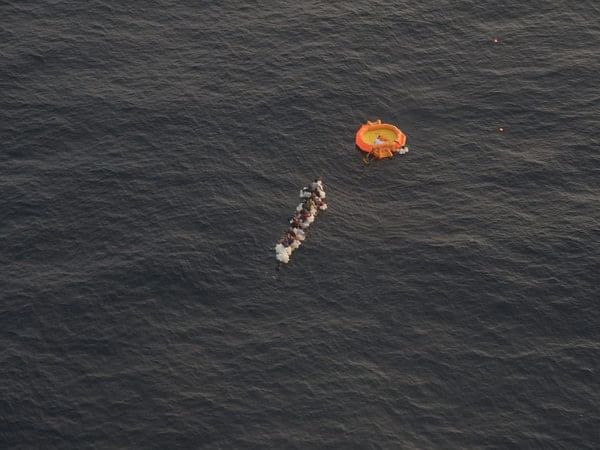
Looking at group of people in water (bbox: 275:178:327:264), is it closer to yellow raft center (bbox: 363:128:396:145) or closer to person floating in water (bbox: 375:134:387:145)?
person floating in water (bbox: 375:134:387:145)

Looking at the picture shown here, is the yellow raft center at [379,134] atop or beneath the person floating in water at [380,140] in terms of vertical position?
atop

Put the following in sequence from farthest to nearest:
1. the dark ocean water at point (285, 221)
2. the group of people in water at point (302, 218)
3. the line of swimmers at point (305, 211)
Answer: the line of swimmers at point (305, 211), the group of people in water at point (302, 218), the dark ocean water at point (285, 221)

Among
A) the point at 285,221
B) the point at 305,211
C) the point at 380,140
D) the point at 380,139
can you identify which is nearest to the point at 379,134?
the point at 380,139

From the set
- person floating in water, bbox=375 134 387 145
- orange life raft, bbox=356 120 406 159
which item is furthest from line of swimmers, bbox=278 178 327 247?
person floating in water, bbox=375 134 387 145

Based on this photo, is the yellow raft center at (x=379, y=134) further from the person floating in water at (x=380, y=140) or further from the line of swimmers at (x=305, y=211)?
the line of swimmers at (x=305, y=211)

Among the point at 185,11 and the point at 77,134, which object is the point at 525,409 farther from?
the point at 185,11

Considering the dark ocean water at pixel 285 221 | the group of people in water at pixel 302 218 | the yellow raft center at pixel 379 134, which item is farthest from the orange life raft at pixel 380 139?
the group of people in water at pixel 302 218
